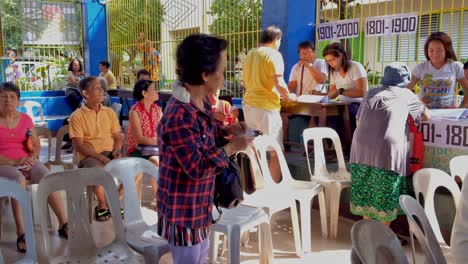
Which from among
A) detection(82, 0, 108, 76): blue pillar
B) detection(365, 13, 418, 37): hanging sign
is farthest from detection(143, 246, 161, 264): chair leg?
detection(82, 0, 108, 76): blue pillar

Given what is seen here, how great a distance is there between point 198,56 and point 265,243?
1.67m

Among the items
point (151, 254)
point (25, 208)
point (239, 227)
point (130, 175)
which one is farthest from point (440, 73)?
point (25, 208)

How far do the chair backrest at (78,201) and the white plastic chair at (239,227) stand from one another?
0.58m

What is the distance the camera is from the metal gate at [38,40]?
10367 mm

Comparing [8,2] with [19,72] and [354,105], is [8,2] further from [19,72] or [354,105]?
[354,105]

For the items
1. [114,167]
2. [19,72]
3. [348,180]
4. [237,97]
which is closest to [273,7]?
[237,97]

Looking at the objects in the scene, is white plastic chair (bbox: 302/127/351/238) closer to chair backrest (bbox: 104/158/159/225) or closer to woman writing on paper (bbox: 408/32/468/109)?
woman writing on paper (bbox: 408/32/468/109)

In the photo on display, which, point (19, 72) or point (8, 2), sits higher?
point (8, 2)

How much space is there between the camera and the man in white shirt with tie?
5.50 meters

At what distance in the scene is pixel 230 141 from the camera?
190 cm

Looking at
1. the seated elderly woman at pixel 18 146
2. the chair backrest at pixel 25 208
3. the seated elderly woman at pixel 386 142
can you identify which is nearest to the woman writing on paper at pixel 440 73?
the seated elderly woman at pixel 386 142

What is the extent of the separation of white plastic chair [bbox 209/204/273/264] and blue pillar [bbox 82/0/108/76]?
30.4 ft

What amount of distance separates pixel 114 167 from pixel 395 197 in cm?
193

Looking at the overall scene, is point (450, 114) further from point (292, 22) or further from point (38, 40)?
point (38, 40)
